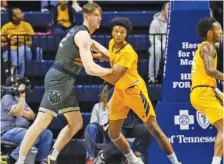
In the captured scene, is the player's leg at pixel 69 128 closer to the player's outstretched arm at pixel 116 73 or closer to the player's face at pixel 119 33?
the player's outstretched arm at pixel 116 73

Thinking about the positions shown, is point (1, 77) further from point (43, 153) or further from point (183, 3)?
point (183, 3)

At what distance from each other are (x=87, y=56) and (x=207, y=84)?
1770mm

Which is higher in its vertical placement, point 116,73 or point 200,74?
point 116,73

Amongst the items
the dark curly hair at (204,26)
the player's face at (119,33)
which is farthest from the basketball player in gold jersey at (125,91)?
the dark curly hair at (204,26)

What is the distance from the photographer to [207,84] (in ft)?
29.0

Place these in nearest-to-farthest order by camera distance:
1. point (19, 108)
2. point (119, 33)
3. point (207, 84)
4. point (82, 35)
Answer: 1. point (82, 35)
2. point (119, 33)
3. point (207, 84)
4. point (19, 108)

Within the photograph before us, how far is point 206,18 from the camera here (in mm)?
8852

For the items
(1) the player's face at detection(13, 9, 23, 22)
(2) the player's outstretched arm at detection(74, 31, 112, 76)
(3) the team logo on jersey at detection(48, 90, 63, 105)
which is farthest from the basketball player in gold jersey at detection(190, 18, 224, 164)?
(1) the player's face at detection(13, 9, 23, 22)

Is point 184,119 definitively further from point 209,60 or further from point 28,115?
point 28,115

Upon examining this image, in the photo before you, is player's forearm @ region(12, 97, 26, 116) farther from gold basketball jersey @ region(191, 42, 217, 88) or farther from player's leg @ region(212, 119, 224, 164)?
player's leg @ region(212, 119, 224, 164)

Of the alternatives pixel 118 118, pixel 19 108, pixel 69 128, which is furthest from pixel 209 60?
A: pixel 19 108

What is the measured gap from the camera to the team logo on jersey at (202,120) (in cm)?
958

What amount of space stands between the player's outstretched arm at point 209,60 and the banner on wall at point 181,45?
2.67 ft

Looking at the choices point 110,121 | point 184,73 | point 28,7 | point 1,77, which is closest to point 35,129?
point 110,121
